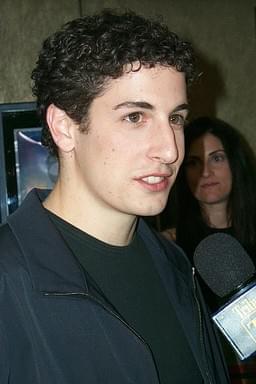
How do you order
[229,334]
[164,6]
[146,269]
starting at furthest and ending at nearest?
[164,6] < [146,269] < [229,334]

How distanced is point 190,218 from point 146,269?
1026mm

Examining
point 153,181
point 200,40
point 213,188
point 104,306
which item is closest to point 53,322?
point 104,306

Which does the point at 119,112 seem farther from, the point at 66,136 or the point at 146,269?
the point at 146,269

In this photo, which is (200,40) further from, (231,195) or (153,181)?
(153,181)

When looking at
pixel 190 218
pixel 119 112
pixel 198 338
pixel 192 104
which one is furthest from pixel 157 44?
pixel 192 104

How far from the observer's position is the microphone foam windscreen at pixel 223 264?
108cm

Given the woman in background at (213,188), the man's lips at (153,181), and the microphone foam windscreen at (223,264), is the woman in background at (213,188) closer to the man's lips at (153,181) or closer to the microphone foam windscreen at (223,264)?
the microphone foam windscreen at (223,264)

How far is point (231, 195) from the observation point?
215 cm

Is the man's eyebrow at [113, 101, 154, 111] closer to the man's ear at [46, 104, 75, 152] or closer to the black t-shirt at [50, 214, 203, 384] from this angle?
the man's ear at [46, 104, 75, 152]

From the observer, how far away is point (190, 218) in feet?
7.02

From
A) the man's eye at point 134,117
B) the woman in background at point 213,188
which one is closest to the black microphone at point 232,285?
the man's eye at point 134,117

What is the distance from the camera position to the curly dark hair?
1005 millimetres

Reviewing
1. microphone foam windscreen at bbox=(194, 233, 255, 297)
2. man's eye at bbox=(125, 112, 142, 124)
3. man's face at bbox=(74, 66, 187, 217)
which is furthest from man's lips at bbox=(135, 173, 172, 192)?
microphone foam windscreen at bbox=(194, 233, 255, 297)

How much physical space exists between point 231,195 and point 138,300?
1.19m
